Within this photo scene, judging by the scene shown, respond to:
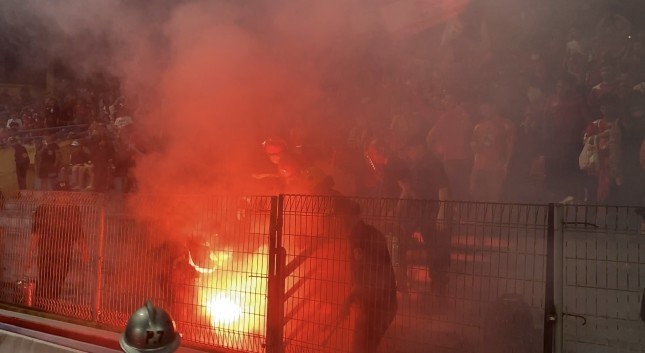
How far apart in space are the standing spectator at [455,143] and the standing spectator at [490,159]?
221mm

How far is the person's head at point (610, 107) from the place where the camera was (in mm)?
6492

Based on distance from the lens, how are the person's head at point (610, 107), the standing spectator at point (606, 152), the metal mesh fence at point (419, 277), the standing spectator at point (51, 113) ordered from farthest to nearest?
the standing spectator at point (51, 113), the person's head at point (610, 107), the standing spectator at point (606, 152), the metal mesh fence at point (419, 277)

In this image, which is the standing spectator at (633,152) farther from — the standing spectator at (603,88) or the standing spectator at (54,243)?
the standing spectator at (54,243)

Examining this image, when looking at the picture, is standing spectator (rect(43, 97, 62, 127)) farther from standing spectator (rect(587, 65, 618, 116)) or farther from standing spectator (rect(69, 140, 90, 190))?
standing spectator (rect(587, 65, 618, 116))

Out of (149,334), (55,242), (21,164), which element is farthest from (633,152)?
(21,164)

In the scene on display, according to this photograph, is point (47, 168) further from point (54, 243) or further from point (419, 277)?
point (419, 277)

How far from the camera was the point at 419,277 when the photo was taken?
3.76 meters

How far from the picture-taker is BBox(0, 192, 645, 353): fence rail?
3309 mm

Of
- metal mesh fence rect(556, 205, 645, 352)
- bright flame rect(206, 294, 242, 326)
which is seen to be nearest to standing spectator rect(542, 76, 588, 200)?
metal mesh fence rect(556, 205, 645, 352)

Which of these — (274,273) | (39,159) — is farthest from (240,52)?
(39,159)

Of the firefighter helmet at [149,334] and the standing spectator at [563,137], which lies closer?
the firefighter helmet at [149,334]

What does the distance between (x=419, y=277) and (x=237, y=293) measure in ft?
4.72

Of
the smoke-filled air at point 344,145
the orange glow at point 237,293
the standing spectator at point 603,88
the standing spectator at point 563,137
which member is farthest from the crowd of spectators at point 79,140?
the standing spectator at point 603,88

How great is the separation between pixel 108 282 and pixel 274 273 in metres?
1.86
